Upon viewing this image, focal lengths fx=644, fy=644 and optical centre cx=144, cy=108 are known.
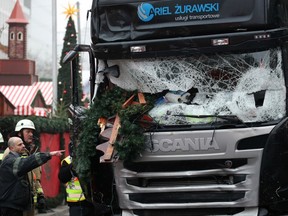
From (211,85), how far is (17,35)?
4570 centimetres

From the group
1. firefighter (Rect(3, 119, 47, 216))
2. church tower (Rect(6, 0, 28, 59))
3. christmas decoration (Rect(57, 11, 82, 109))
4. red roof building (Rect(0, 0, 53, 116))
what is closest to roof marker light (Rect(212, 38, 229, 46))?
firefighter (Rect(3, 119, 47, 216))

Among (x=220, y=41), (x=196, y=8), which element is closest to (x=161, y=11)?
(x=196, y=8)

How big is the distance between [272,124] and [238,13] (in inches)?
51.4

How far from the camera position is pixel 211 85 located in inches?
294

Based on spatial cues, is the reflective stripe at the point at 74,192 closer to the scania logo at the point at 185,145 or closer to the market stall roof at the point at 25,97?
the scania logo at the point at 185,145

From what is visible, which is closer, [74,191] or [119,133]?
[119,133]

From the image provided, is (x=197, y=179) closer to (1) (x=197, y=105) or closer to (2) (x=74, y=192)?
(1) (x=197, y=105)

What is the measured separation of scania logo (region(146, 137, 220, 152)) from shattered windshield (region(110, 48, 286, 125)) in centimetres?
24

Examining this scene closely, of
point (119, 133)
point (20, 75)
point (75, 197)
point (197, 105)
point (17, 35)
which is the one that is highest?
point (17, 35)

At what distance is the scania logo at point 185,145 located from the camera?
23.3ft

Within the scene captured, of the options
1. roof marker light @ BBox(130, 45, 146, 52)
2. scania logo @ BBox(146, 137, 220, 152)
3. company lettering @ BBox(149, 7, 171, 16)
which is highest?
company lettering @ BBox(149, 7, 171, 16)

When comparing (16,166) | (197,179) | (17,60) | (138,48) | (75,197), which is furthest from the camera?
(17,60)

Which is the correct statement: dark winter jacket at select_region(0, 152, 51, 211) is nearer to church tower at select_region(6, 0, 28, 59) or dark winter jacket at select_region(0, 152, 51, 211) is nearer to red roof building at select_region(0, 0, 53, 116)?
red roof building at select_region(0, 0, 53, 116)

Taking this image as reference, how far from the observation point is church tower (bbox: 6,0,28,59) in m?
50.6
